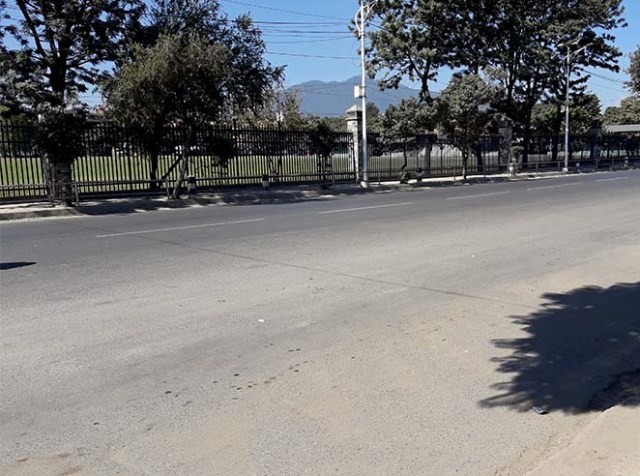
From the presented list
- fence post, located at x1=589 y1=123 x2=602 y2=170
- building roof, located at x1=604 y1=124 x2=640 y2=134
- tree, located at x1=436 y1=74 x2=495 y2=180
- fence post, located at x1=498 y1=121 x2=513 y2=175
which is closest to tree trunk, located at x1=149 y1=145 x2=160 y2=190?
tree, located at x1=436 y1=74 x2=495 y2=180

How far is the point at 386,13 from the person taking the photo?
3719 centimetres

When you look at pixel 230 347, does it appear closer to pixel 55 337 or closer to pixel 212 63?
pixel 55 337

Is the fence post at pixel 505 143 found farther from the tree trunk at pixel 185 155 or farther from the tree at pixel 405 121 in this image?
the tree trunk at pixel 185 155

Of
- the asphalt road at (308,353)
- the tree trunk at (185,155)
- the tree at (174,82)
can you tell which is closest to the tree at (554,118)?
the tree trunk at (185,155)

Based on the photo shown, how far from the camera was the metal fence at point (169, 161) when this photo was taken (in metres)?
20.2

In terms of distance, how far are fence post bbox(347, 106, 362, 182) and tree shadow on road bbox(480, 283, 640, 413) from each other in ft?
78.9

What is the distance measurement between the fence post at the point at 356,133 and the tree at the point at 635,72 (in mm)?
51155

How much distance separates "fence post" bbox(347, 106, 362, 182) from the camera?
3044 cm

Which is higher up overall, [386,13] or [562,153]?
[386,13]

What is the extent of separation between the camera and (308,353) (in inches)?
203

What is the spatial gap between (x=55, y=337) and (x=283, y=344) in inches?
82.5

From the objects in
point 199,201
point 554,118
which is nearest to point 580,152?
point 554,118

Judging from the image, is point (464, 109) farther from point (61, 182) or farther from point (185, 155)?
point (61, 182)

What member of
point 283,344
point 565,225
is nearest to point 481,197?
point 565,225
